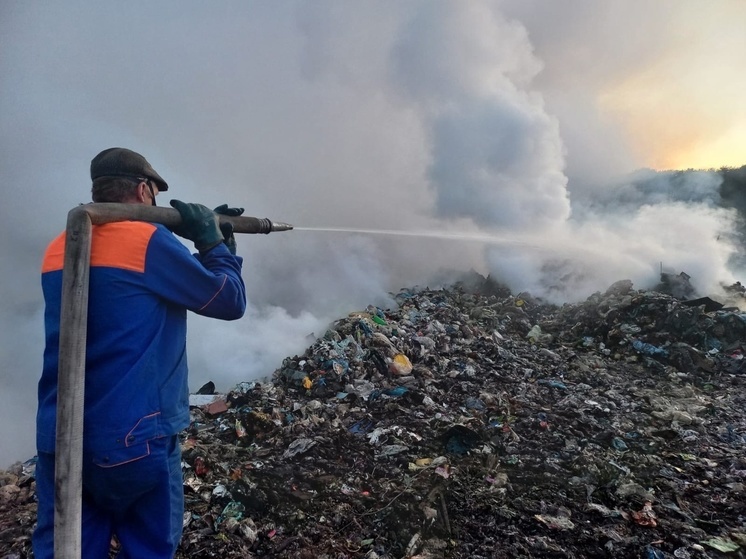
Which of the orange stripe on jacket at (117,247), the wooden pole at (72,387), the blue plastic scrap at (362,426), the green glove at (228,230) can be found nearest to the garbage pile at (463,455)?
the blue plastic scrap at (362,426)

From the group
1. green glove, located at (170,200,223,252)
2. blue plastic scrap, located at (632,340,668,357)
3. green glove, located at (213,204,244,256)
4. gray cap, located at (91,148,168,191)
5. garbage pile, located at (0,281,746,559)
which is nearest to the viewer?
gray cap, located at (91,148,168,191)

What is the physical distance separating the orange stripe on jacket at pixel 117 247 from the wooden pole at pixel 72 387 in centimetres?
Result: 5

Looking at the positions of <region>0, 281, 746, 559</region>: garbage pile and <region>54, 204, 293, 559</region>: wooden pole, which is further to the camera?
<region>0, 281, 746, 559</region>: garbage pile

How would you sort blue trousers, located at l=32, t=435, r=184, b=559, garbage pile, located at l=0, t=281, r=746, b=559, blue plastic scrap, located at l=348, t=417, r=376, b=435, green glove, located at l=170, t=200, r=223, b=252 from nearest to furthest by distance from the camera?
blue trousers, located at l=32, t=435, r=184, b=559, green glove, located at l=170, t=200, r=223, b=252, garbage pile, located at l=0, t=281, r=746, b=559, blue plastic scrap, located at l=348, t=417, r=376, b=435

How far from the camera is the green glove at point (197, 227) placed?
170cm

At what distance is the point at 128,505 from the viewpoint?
1.44 m

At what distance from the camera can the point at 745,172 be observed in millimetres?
14984

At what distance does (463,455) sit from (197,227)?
285cm

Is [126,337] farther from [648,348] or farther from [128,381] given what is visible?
[648,348]

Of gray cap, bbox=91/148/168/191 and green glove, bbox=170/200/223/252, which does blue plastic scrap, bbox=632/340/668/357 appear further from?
gray cap, bbox=91/148/168/191

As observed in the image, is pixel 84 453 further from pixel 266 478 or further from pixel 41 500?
pixel 266 478

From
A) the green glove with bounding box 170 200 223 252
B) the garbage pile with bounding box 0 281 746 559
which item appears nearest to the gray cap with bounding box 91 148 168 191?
the green glove with bounding box 170 200 223 252

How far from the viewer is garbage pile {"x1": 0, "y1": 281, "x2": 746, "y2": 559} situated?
257 cm

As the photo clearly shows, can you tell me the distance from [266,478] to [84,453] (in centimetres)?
207
